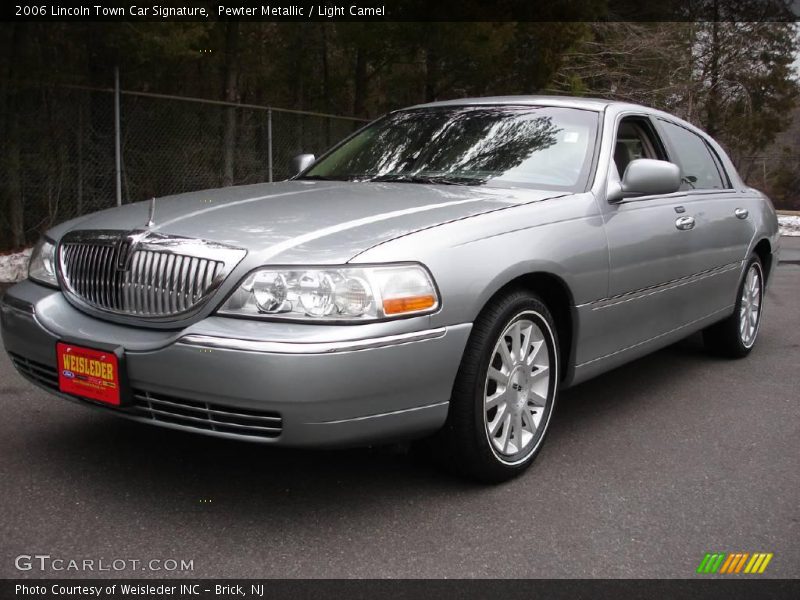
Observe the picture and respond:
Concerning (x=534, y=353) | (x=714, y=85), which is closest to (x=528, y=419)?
(x=534, y=353)

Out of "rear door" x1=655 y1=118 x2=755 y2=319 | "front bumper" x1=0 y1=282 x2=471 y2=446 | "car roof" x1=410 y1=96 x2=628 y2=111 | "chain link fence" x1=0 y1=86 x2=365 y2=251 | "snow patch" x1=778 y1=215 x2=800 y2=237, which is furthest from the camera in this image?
"snow patch" x1=778 y1=215 x2=800 y2=237

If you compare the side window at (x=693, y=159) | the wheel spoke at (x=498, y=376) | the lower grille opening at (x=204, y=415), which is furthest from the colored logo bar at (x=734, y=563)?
the side window at (x=693, y=159)

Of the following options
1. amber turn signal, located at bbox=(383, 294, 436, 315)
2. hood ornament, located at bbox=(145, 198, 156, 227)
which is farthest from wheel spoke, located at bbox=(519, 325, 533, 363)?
hood ornament, located at bbox=(145, 198, 156, 227)

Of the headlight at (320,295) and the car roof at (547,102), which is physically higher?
the car roof at (547,102)

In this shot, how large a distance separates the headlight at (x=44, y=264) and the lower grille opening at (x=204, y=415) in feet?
2.44

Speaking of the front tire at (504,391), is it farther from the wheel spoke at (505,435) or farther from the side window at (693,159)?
the side window at (693,159)

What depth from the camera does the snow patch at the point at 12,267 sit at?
28.3 feet

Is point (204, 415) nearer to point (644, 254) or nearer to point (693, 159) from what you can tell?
point (644, 254)

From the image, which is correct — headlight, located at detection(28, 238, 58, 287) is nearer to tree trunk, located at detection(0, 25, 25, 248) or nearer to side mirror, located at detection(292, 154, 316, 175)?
side mirror, located at detection(292, 154, 316, 175)

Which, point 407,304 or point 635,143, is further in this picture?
point 635,143

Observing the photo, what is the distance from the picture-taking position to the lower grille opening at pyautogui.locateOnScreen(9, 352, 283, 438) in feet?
9.13

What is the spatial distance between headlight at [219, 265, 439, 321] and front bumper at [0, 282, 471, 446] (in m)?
0.04

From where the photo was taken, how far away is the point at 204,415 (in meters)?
2.83

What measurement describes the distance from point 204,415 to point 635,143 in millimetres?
2935
